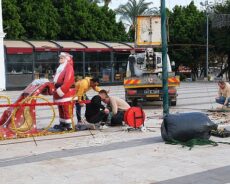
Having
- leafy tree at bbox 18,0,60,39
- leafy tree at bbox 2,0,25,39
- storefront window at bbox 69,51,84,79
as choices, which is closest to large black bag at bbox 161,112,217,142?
storefront window at bbox 69,51,84,79

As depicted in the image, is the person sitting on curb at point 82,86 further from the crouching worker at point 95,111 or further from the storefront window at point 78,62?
the storefront window at point 78,62

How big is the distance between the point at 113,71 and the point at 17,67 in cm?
926

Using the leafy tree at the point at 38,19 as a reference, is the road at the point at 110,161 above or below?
below

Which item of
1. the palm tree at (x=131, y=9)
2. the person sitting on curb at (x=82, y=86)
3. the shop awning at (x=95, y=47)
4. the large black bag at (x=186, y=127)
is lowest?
the large black bag at (x=186, y=127)

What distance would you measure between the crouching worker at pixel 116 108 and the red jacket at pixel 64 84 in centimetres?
95

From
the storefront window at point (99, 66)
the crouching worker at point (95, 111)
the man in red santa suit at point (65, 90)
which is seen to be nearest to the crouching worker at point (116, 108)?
the crouching worker at point (95, 111)

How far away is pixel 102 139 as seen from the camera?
383 inches

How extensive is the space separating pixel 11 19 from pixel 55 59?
5565 millimetres

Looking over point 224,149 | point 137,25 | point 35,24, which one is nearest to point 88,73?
point 35,24

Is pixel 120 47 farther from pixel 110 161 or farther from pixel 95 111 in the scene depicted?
pixel 110 161

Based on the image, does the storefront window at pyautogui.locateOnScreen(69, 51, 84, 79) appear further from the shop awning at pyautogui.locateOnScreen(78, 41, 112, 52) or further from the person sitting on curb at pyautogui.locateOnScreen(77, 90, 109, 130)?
the person sitting on curb at pyautogui.locateOnScreen(77, 90, 109, 130)

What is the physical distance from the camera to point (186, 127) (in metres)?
8.73

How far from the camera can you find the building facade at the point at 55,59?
34625 millimetres

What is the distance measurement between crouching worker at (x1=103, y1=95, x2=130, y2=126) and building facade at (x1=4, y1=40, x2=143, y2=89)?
66.2 ft
